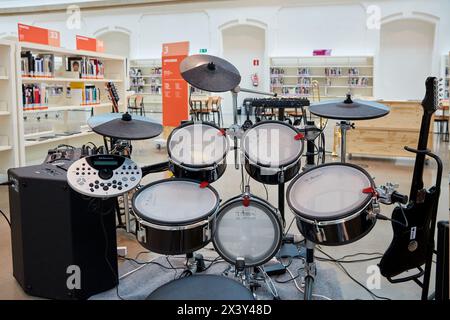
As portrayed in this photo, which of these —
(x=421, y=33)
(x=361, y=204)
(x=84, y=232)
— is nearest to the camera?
(x=361, y=204)

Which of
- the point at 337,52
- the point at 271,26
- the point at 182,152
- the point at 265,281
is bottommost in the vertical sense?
the point at 265,281

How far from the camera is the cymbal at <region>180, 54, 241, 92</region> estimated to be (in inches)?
96.6

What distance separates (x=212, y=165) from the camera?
99.0 inches

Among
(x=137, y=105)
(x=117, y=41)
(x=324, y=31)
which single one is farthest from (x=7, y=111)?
(x=117, y=41)

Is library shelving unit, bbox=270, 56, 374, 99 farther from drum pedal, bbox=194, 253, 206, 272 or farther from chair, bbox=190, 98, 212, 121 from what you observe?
drum pedal, bbox=194, 253, 206, 272

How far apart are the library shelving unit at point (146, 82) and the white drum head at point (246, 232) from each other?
39.2 feet

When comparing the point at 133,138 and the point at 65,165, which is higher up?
the point at 133,138

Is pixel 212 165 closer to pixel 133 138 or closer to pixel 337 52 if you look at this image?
pixel 133 138

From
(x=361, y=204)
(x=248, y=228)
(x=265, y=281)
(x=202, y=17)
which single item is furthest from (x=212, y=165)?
(x=202, y=17)

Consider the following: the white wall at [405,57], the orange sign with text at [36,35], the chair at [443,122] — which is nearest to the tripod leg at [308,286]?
the orange sign with text at [36,35]

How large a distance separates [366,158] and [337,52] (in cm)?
623

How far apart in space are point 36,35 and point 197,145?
4.07 meters

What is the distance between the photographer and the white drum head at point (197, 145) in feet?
8.36

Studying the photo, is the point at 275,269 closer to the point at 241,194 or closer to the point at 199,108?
the point at 241,194
